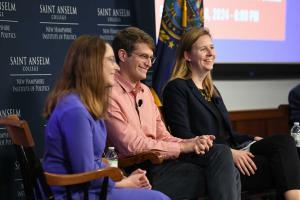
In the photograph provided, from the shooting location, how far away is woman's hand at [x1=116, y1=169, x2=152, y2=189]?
6.82 feet

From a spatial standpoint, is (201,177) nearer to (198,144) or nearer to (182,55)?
(198,144)

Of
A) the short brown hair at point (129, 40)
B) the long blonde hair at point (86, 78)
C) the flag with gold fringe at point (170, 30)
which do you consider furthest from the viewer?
the flag with gold fringe at point (170, 30)

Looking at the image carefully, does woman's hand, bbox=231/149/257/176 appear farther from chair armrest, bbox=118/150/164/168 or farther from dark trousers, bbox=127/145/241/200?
chair armrest, bbox=118/150/164/168

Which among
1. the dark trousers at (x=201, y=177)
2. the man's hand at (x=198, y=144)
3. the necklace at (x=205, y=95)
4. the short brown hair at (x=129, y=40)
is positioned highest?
the short brown hair at (x=129, y=40)

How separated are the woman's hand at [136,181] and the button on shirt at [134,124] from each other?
0.24m

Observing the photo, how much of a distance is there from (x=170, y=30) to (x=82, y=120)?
1521 mm

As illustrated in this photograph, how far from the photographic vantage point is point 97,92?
6.62 ft

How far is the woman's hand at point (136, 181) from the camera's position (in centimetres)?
208

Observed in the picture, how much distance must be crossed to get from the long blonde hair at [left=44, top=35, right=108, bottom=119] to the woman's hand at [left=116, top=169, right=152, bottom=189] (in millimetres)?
294

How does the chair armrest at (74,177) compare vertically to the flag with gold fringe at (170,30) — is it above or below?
below

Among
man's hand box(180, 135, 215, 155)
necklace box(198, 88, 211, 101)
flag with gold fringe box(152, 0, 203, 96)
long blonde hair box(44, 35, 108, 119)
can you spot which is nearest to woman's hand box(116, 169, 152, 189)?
long blonde hair box(44, 35, 108, 119)

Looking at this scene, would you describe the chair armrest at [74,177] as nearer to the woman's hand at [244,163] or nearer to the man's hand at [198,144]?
the man's hand at [198,144]

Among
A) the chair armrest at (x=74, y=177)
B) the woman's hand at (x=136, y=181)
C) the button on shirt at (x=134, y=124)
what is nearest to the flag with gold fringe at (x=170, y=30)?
the button on shirt at (x=134, y=124)

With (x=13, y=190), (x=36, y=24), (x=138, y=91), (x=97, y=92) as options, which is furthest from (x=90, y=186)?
(x=36, y=24)
